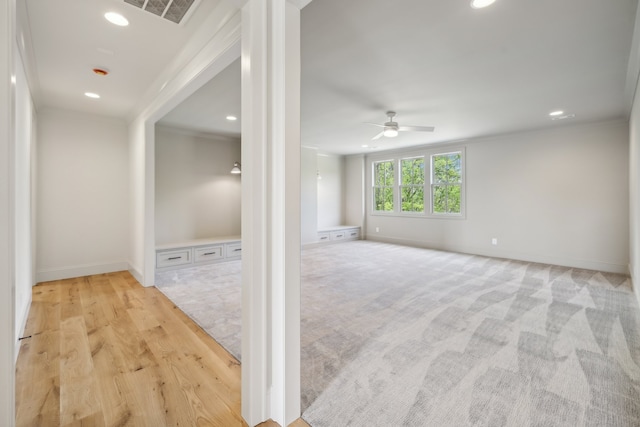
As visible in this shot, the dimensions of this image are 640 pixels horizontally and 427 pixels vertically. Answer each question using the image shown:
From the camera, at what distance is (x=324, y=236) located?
755cm

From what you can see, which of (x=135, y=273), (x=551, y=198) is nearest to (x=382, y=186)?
(x=551, y=198)

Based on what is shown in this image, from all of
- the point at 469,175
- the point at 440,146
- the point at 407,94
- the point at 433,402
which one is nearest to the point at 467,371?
the point at 433,402

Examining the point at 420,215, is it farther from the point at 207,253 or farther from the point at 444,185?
the point at 207,253

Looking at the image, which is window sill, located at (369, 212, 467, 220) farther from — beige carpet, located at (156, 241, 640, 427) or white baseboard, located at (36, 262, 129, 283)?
white baseboard, located at (36, 262, 129, 283)

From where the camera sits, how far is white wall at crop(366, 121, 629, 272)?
4.66 metres

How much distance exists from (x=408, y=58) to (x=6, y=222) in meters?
2.95

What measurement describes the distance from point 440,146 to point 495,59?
4.20 metres

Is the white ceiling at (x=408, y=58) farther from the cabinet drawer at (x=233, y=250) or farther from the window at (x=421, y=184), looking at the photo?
the cabinet drawer at (x=233, y=250)

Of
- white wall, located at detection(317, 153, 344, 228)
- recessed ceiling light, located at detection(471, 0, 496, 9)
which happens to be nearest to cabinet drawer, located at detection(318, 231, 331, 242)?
white wall, located at detection(317, 153, 344, 228)

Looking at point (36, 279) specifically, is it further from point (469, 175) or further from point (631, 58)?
point (469, 175)

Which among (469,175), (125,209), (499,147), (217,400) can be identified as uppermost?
(499,147)

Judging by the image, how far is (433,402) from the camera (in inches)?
67.7

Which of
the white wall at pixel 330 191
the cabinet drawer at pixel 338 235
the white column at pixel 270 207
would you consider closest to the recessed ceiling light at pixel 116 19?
the white column at pixel 270 207

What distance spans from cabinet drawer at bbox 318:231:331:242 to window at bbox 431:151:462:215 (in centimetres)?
269
